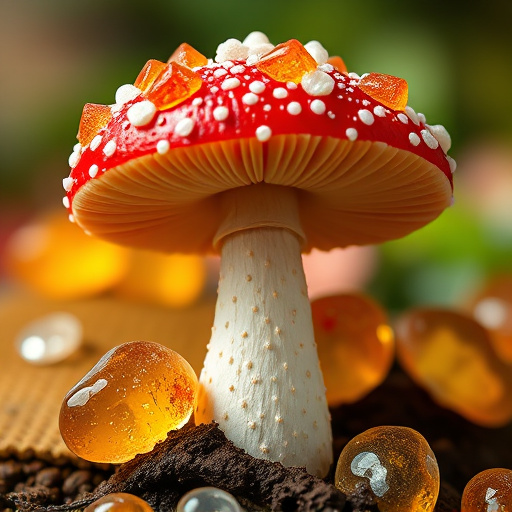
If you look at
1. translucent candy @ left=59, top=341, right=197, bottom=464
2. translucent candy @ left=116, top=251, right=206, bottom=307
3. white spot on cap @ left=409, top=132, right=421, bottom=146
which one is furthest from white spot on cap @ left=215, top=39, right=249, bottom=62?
translucent candy @ left=116, top=251, right=206, bottom=307

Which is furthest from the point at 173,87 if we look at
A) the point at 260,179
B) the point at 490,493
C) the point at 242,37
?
the point at 242,37

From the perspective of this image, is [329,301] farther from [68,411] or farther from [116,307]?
[116,307]

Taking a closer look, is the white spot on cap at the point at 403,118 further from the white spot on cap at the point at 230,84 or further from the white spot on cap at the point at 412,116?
the white spot on cap at the point at 230,84

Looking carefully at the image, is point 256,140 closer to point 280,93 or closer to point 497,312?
point 280,93

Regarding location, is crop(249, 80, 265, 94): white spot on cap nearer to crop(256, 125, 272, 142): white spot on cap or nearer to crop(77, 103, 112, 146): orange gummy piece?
crop(256, 125, 272, 142): white spot on cap

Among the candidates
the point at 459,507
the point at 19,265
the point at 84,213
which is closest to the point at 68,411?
the point at 84,213

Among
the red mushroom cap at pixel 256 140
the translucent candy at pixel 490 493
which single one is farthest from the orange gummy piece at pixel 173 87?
the translucent candy at pixel 490 493
